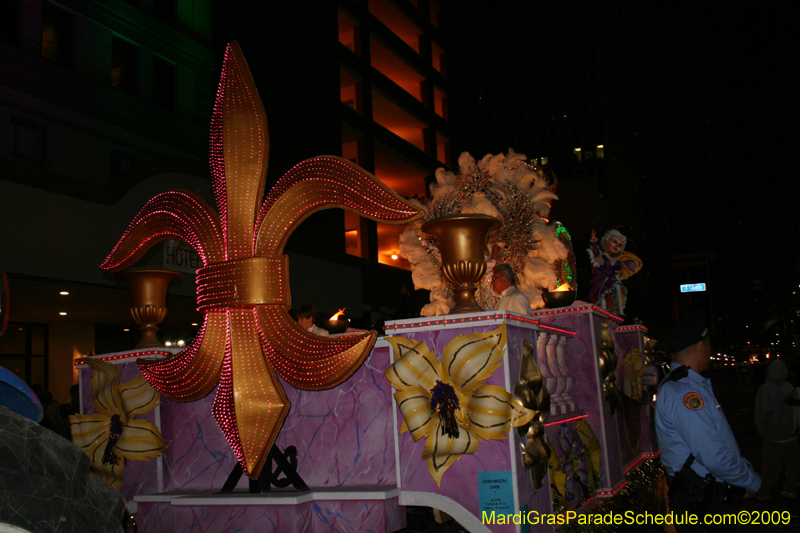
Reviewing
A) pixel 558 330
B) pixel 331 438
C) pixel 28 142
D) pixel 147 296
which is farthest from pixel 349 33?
pixel 331 438

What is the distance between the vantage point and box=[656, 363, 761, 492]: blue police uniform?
128 inches

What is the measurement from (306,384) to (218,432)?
144 centimetres

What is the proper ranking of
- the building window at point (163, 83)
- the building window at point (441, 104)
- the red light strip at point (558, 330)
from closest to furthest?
the red light strip at point (558, 330) < the building window at point (163, 83) < the building window at point (441, 104)

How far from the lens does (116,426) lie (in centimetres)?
603

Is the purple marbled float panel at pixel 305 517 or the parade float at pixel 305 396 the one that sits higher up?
the parade float at pixel 305 396

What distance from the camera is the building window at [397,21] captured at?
27.2m

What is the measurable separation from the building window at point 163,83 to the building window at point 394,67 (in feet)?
35.9

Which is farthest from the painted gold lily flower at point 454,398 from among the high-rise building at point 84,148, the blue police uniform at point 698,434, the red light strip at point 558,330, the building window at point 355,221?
the building window at point 355,221

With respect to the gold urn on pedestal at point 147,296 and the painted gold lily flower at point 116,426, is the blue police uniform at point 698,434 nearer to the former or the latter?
the painted gold lily flower at point 116,426

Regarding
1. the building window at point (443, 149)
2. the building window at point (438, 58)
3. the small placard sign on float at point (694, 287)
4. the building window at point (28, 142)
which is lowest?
the building window at point (28, 142)

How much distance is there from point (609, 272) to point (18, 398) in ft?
30.4

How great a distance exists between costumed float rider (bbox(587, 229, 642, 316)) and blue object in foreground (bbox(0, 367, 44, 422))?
8913 millimetres

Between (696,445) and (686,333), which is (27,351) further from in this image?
(696,445)

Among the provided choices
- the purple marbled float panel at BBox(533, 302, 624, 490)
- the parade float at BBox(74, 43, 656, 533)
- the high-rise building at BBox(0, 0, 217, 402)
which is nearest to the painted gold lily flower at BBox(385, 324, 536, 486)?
the parade float at BBox(74, 43, 656, 533)
